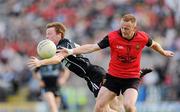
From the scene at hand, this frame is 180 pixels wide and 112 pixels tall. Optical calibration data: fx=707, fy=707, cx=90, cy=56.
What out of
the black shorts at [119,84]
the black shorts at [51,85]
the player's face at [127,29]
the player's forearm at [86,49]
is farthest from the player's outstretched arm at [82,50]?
the black shorts at [51,85]

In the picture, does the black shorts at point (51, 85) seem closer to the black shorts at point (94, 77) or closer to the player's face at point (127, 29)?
the black shorts at point (94, 77)

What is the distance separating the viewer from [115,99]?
13.8 m

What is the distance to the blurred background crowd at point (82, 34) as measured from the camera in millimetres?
22719

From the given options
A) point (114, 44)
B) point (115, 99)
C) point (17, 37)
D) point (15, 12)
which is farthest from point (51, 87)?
point (15, 12)

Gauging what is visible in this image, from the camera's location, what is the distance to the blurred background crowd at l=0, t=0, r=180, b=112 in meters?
22.7

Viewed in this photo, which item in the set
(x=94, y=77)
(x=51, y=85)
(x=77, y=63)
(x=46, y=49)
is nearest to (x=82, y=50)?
(x=46, y=49)

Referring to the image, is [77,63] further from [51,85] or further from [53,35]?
[51,85]

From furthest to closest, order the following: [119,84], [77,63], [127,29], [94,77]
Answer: [94,77], [77,63], [119,84], [127,29]

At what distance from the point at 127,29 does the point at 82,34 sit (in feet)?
41.3

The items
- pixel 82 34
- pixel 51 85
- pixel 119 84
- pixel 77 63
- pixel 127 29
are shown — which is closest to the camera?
pixel 127 29

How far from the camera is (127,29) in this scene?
41.1 ft

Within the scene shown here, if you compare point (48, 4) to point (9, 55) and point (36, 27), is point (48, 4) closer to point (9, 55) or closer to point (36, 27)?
point (36, 27)

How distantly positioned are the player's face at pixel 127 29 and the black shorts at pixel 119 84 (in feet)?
2.89

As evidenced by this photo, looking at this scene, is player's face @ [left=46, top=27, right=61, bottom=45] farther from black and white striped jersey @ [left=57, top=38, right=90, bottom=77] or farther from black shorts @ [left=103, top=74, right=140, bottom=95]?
black shorts @ [left=103, top=74, right=140, bottom=95]
